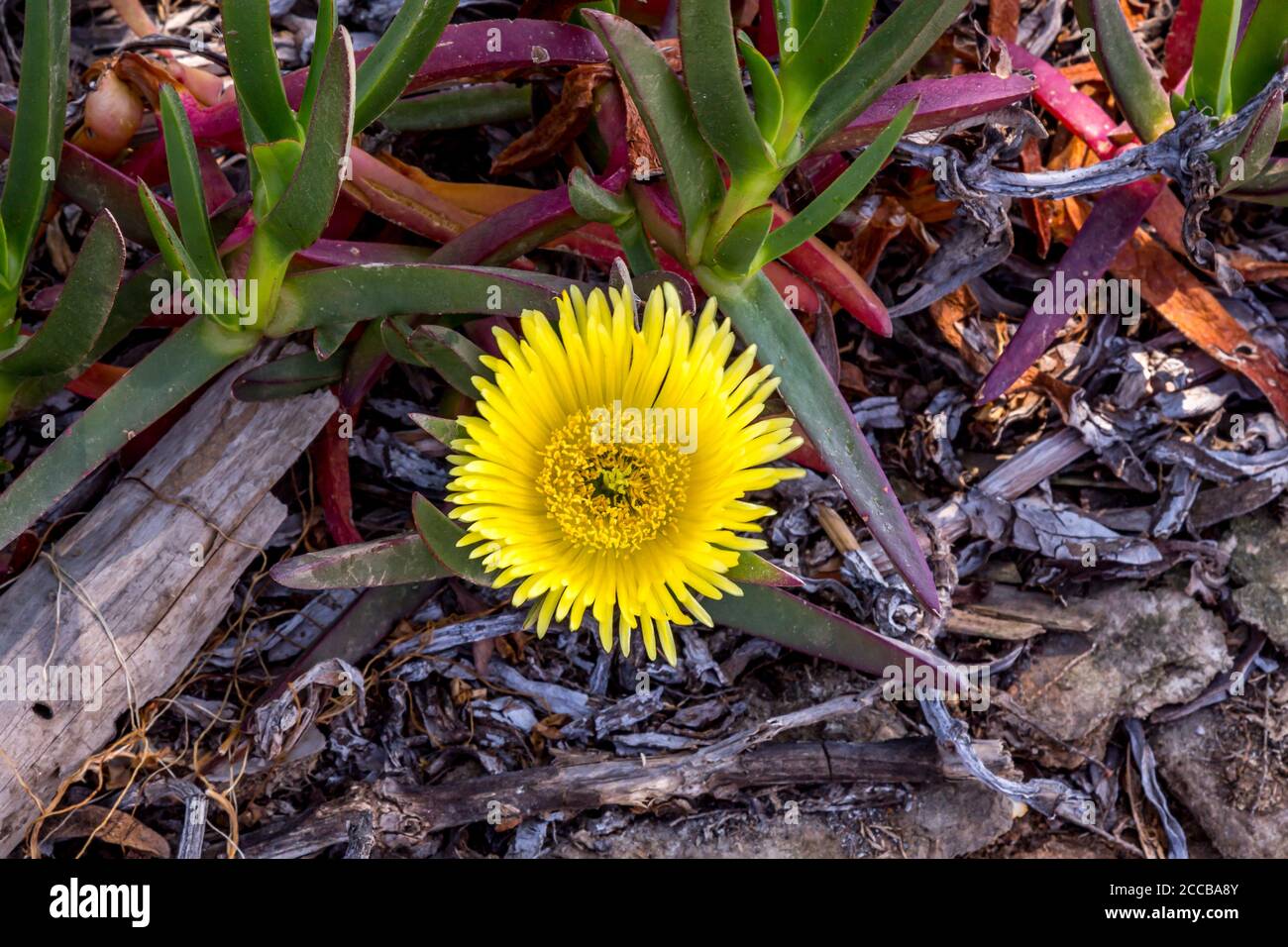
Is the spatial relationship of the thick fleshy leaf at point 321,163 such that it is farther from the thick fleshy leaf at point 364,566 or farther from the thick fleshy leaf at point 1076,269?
the thick fleshy leaf at point 1076,269

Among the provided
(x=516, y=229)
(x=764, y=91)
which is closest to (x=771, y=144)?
(x=764, y=91)

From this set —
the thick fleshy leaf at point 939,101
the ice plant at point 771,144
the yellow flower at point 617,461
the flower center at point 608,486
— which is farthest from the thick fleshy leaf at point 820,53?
the flower center at point 608,486

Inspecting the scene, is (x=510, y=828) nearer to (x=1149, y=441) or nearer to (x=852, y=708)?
(x=852, y=708)

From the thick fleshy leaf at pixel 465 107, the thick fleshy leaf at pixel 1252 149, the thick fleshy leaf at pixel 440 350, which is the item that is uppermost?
the thick fleshy leaf at pixel 465 107

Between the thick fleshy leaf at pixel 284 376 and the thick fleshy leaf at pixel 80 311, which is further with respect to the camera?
the thick fleshy leaf at pixel 284 376

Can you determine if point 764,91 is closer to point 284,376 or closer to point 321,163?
point 321,163

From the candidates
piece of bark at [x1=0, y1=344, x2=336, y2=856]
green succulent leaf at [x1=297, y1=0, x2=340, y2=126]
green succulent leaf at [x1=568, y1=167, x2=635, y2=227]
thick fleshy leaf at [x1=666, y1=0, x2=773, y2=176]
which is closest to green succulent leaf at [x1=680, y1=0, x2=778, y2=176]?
thick fleshy leaf at [x1=666, y1=0, x2=773, y2=176]

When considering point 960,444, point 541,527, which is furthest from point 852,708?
point 541,527
